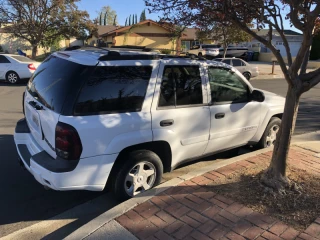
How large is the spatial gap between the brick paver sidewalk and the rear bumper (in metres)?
0.50

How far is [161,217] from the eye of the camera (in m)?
3.15

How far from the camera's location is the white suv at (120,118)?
320 cm

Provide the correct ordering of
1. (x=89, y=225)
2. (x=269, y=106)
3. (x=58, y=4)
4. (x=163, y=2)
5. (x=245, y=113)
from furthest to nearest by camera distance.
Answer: (x=58, y=4)
(x=269, y=106)
(x=245, y=113)
(x=163, y=2)
(x=89, y=225)

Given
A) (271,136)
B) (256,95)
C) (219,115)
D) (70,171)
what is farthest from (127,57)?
(271,136)

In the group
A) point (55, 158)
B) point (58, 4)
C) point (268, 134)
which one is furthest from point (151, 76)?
point (58, 4)

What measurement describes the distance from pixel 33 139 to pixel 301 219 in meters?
3.11

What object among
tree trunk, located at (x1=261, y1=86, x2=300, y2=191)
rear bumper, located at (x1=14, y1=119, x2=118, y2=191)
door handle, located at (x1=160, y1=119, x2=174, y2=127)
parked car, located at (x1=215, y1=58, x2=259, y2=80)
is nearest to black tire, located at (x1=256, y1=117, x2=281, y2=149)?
tree trunk, located at (x1=261, y1=86, x2=300, y2=191)

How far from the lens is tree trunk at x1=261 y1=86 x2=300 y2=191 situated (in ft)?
11.6

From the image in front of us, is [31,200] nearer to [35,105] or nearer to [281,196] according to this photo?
[35,105]

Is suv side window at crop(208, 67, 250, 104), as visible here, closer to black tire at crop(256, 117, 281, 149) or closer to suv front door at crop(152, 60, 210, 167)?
suv front door at crop(152, 60, 210, 167)

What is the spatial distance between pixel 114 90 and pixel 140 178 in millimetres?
1101

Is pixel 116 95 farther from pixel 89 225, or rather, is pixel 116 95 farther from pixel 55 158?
pixel 89 225

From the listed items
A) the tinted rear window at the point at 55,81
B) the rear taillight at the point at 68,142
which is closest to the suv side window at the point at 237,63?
the tinted rear window at the point at 55,81

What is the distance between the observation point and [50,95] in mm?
3453
